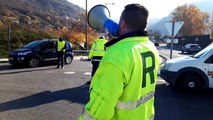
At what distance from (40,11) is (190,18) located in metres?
37.3

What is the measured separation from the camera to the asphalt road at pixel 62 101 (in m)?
7.56

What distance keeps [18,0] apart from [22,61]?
262 feet

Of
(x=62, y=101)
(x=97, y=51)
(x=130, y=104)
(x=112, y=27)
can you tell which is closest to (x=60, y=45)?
(x=97, y=51)

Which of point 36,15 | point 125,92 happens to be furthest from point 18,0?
point 125,92

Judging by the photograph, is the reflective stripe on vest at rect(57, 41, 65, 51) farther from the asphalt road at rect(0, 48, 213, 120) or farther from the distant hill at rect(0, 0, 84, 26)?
the distant hill at rect(0, 0, 84, 26)

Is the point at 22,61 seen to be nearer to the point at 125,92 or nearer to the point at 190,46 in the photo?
the point at 125,92

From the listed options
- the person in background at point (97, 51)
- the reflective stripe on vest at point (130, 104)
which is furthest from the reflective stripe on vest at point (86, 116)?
the person in background at point (97, 51)

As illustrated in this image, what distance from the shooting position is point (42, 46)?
1903 centimetres

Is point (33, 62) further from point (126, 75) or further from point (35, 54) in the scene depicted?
point (126, 75)

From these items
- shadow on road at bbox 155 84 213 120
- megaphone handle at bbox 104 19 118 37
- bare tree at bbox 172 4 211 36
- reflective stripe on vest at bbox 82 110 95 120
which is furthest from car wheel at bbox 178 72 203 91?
bare tree at bbox 172 4 211 36

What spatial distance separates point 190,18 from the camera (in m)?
93.1

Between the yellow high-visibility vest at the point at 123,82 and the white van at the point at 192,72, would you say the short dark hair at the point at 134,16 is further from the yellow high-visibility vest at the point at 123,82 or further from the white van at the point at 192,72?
the white van at the point at 192,72

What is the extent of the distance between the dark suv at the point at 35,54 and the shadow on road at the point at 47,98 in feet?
25.6

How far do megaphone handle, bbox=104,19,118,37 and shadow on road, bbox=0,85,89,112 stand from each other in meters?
5.47
